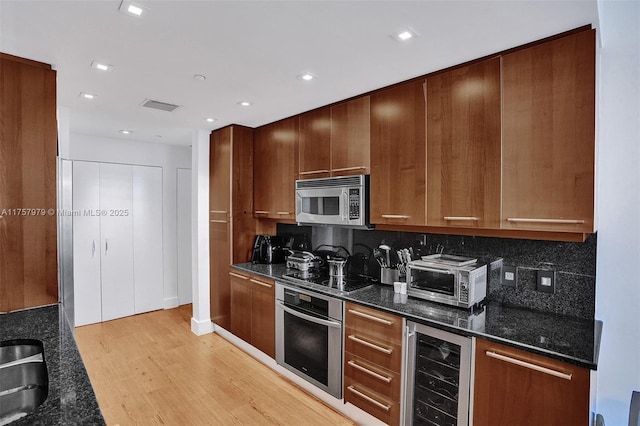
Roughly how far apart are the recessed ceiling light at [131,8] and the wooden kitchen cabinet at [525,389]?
227 cm

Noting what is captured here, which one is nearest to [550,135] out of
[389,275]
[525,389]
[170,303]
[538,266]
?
[538,266]

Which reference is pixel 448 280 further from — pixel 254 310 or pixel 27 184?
pixel 27 184

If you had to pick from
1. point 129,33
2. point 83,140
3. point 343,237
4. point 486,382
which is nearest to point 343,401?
point 486,382

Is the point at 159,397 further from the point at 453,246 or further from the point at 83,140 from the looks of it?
the point at 83,140

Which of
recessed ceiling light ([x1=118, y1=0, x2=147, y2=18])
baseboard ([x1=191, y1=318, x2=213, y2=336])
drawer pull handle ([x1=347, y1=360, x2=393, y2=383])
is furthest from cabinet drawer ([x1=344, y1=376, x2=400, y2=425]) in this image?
recessed ceiling light ([x1=118, y1=0, x2=147, y2=18])

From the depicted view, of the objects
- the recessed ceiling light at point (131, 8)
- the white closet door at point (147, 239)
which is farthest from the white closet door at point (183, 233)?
the recessed ceiling light at point (131, 8)

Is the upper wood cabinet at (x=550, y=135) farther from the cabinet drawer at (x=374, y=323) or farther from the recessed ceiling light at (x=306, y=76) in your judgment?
the recessed ceiling light at (x=306, y=76)

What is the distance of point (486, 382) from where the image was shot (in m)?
1.66

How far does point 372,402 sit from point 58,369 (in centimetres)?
177

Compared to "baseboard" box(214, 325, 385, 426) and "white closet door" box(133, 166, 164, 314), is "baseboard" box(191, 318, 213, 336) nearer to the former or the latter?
"baseboard" box(214, 325, 385, 426)

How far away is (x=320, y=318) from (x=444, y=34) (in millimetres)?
2031

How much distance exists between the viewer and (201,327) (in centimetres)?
389

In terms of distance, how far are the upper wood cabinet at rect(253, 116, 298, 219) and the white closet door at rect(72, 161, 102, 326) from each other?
223cm

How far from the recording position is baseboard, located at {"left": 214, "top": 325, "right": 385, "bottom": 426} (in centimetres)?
230
